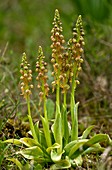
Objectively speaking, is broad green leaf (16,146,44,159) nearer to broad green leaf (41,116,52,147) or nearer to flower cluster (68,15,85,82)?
broad green leaf (41,116,52,147)

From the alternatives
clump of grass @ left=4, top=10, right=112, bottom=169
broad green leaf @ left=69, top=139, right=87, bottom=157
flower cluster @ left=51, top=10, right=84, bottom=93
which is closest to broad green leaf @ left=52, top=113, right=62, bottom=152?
clump of grass @ left=4, top=10, right=112, bottom=169

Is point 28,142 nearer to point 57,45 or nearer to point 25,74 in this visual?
point 25,74

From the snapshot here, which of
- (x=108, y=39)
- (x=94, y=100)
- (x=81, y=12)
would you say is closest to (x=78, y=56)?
(x=94, y=100)

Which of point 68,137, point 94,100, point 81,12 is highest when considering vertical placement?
point 81,12

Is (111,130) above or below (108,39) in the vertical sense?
below

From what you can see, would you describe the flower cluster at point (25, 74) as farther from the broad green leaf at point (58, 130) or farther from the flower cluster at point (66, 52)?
the broad green leaf at point (58, 130)

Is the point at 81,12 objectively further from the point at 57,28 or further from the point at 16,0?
the point at 57,28
